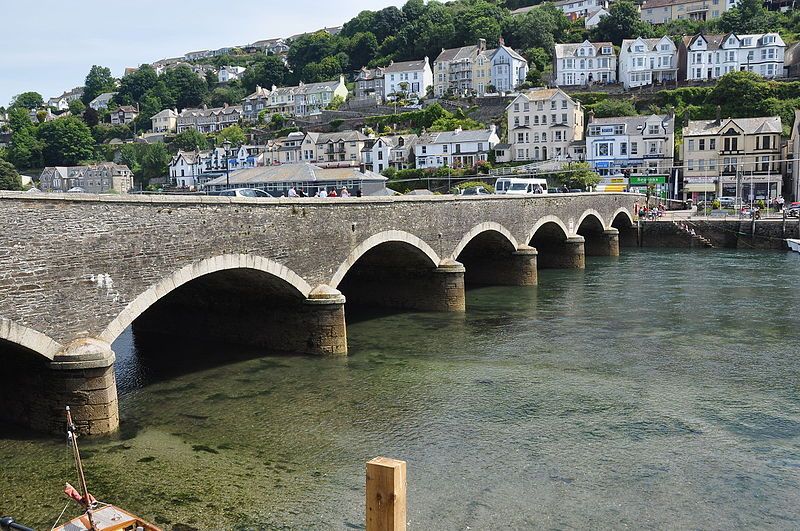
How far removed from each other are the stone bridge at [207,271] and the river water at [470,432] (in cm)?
118

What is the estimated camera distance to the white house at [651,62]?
107m

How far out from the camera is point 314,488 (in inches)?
516

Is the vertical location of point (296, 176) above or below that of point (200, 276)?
above

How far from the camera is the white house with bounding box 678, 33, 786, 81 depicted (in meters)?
99.1

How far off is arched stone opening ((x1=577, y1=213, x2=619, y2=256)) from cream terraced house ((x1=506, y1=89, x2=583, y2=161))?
1469 inches

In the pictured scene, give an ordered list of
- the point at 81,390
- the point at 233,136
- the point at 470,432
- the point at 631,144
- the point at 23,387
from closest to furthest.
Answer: the point at 81,390, the point at 23,387, the point at 470,432, the point at 631,144, the point at 233,136

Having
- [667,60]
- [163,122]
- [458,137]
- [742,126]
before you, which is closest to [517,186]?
[742,126]

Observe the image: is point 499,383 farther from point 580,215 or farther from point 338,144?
point 338,144

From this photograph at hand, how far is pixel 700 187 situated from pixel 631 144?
10.4 meters

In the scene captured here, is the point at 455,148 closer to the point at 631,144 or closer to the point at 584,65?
the point at 631,144

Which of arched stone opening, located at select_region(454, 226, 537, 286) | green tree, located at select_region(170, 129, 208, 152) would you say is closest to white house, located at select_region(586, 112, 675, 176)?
arched stone opening, located at select_region(454, 226, 537, 286)

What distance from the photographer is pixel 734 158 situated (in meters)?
73.4

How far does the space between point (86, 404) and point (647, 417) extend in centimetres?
1193

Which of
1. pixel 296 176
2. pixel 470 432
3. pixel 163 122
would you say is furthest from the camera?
pixel 163 122
